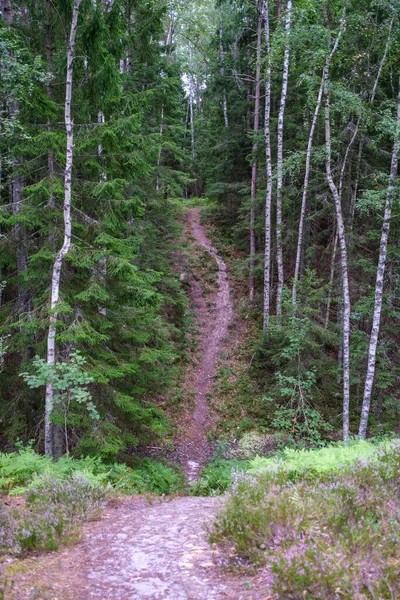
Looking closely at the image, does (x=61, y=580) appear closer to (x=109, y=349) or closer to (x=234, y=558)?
(x=234, y=558)

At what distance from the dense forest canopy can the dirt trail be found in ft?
3.01

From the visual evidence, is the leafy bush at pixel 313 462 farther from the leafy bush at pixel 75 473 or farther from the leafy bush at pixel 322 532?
the leafy bush at pixel 75 473

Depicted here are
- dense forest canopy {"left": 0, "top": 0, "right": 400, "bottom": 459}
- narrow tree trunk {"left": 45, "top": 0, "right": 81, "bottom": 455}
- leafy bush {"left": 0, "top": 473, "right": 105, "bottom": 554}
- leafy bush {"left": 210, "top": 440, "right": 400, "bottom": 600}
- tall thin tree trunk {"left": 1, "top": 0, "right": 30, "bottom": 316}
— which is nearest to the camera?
leafy bush {"left": 210, "top": 440, "right": 400, "bottom": 600}

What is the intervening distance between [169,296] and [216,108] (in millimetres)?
18505

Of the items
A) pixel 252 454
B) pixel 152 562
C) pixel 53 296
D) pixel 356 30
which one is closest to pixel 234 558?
pixel 152 562

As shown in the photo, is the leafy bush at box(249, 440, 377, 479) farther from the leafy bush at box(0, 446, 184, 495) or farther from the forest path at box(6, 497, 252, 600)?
the leafy bush at box(0, 446, 184, 495)

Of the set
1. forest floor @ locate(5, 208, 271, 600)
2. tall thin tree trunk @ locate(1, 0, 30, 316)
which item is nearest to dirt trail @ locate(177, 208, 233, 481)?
forest floor @ locate(5, 208, 271, 600)

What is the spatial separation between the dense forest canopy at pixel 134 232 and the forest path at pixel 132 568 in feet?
10.1

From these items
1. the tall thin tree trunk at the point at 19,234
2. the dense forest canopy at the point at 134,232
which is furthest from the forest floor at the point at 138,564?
the tall thin tree trunk at the point at 19,234

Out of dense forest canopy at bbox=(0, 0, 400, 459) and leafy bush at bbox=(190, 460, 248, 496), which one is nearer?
dense forest canopy at bbox=(0, 0, 400, 459)

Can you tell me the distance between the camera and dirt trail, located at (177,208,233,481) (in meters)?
13.5

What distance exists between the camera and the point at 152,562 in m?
4.10

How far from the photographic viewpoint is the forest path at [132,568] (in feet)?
11.4

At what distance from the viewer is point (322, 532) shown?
3.92 meters
